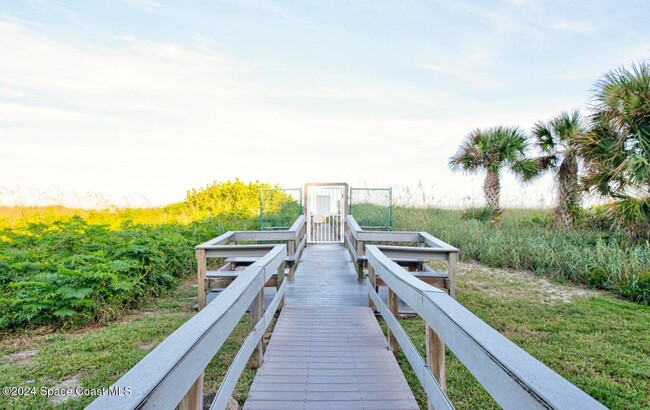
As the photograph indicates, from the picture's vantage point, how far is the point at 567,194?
11297 mm

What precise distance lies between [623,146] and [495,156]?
4.97m

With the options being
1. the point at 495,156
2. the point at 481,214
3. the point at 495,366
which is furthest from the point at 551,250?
the point at 495,366

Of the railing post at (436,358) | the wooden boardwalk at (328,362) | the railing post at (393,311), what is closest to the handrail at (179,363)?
the wooden boardwalk at (328,362)

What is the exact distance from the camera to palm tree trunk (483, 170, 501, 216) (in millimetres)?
13469

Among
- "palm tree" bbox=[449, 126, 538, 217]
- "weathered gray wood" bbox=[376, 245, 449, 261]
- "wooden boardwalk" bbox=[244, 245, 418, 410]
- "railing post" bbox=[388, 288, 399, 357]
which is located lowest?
"wooden boardwalk" bbox=[244, 245, 418, 410]

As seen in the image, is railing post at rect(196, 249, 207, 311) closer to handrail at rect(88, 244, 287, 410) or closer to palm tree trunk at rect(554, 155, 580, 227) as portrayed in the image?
handrail at rect(88, 244, 287, 410)

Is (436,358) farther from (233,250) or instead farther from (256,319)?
(233,250)

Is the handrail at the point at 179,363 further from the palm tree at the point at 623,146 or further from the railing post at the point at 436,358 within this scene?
the palm tree at the point at 623,146

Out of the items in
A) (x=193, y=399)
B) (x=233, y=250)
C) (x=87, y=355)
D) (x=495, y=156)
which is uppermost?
(x=495, y=156)

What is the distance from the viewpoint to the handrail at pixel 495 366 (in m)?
0.89

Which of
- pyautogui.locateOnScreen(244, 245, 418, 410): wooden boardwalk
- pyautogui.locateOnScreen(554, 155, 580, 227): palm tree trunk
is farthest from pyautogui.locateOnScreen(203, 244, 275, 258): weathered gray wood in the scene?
pyautogui.locateOnScreen(554, 155, 580, 227): palm tree trunk

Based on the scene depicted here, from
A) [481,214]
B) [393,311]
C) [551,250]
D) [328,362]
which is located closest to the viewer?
[328,362]

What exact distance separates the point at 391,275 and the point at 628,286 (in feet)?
19.8

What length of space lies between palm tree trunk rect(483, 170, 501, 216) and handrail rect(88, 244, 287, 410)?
43.3ft
